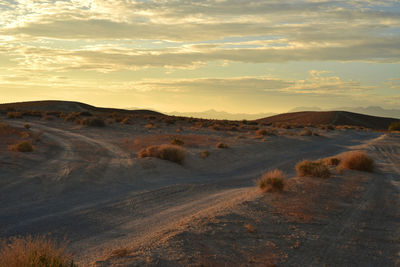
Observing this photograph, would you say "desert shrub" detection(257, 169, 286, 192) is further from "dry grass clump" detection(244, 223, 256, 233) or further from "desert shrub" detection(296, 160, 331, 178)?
"dry grass clump" detection(244, 223, 256, 233)

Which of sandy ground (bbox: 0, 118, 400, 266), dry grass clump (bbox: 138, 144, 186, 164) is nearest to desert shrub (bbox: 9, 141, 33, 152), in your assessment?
sandy ground (bbox: 0, 118, 400, 266)

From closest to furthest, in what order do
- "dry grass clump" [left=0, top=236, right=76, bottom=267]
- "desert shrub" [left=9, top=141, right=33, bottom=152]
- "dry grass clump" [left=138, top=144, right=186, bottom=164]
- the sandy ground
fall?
"dry grass clump" [left=0, top=236, right=76, bottom=267]
the sandy ground
"desert shrub" [left=9, top=141, right=33, bottom=152]
"dry grass clump" [left=138, top=144, right=186, bottom=164]

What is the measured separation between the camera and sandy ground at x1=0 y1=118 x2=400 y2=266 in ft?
22.1

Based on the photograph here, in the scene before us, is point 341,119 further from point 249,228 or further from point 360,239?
point 249,228

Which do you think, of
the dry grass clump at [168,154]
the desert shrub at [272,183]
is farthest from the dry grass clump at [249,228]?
the dry grass clump at [168,154]

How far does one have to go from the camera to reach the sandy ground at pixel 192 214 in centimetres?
673

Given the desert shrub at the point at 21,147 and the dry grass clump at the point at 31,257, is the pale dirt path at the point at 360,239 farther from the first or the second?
the desert shrub at the point at 21,147

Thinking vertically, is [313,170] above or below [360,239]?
above

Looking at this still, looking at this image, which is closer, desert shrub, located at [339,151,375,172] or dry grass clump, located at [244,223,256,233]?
dry grass clump, located at [244,223,256,233]

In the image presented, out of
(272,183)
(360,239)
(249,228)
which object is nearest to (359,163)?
(272,183)

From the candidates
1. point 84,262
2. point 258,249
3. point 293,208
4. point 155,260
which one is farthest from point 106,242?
point 293,208

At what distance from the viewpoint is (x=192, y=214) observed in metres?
9.57

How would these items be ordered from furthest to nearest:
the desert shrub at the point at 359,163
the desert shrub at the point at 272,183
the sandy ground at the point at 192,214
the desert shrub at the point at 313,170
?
the desert shrub at the point at 359,163 → the desert shrub at the point at 313,170 → the desert shrub at the point at 272,183 → the sandy ground at the point at 192,214

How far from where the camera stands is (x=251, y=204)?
10.3 meters
